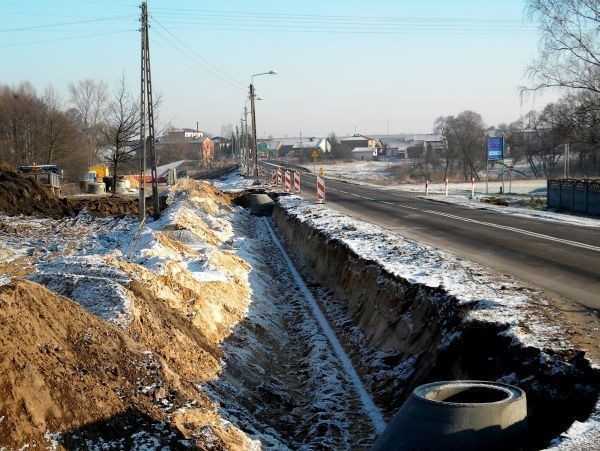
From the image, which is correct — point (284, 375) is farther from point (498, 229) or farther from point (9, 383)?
point (498, 229)

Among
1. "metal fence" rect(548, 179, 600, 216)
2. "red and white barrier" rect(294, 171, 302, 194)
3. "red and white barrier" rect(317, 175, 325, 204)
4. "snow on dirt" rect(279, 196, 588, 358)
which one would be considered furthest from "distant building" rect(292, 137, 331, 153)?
"snow on dirt" rect(279, 196, 588, 358)

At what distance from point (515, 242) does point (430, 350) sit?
837cm

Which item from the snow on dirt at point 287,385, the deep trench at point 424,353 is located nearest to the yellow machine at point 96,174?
the deep trench at point 424,353

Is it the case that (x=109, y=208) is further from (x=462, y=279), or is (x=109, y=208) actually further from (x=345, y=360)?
(x=462, y=279)

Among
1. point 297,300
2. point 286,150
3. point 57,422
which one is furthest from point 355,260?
point 286,150

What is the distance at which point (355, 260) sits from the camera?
1436 cm


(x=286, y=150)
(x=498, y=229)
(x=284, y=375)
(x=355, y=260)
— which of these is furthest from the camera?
(x=286, y=150)

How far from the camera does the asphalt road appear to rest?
10.8m

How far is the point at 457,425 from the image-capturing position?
4.66m

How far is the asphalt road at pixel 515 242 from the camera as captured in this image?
10836 mm

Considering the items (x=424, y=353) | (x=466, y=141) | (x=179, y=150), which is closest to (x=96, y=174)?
(x=466, y=141)

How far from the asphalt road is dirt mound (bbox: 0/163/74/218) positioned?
1226 cm

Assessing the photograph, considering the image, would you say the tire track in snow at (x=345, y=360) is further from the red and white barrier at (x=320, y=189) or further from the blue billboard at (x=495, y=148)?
the blue billboard at (x=495, y=148)

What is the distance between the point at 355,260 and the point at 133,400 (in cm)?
898
